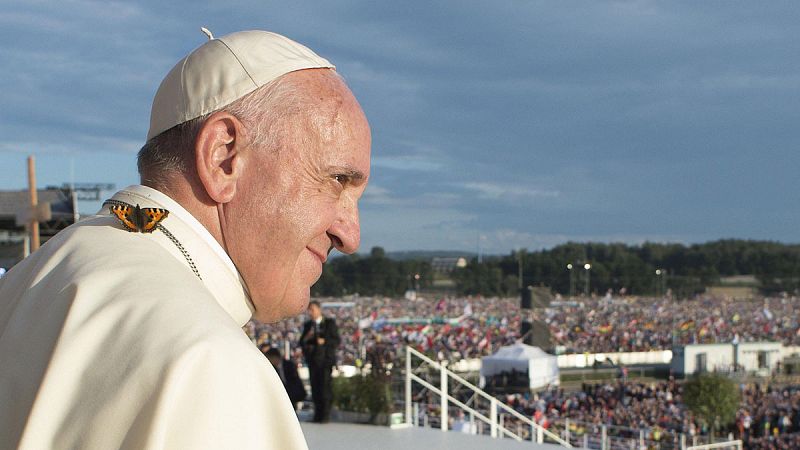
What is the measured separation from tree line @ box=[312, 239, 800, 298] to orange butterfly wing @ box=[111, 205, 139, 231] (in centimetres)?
6021

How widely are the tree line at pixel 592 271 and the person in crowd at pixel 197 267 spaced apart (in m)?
60.1

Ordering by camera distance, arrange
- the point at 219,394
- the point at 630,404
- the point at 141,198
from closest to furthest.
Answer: the point at 219,394
the point at 141,198
the point at 630,404

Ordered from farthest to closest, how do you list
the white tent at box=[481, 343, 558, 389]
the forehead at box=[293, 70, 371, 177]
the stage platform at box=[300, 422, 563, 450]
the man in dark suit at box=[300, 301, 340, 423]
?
the white tent at box=[481, 343, 558, 389] → the man in dark suit at box=[300, 301, 340, 423] → the stage platform at box=[300, 422, 563, 450] → the forehead at box=[293, 70, 371, 177]

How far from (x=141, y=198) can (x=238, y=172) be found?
0.09 metres

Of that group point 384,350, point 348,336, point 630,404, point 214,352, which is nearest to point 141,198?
point 214,352

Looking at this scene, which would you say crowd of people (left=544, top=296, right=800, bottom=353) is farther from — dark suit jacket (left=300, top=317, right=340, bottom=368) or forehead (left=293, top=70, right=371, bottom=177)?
forehead (left=293, top=70, right=371, bottom=177)

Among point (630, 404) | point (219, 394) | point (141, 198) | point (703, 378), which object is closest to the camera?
point (219, 394)

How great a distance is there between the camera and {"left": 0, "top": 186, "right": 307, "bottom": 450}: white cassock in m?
0.52

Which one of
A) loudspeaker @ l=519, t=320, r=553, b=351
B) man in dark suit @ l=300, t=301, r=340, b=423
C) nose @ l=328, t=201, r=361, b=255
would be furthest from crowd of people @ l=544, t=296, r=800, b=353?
nose @ l=328, t=201, r=361, b=255

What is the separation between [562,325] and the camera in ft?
150

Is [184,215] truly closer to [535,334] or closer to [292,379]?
[292,379]

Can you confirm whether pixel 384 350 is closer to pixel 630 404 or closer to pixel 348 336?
pixel 630 404

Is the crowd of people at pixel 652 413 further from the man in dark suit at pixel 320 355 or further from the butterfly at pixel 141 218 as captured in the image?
the butterfly at pixel 141 218

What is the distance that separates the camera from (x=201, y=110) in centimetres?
82
